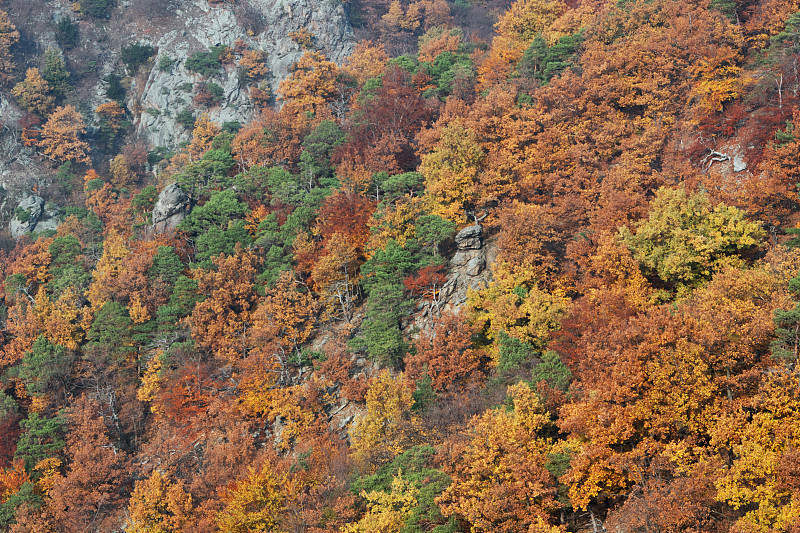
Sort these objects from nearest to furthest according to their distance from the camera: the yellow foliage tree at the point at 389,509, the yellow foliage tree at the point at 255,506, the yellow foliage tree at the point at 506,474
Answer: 1. the yellow foliage tree at the point at 506,474
2. the yellow foliage tree at the point at 389,509
3. the yellow foliage tree at the point at 255,506

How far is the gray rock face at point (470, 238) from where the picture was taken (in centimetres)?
5134

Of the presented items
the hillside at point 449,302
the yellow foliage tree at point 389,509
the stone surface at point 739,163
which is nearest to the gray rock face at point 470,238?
the hillside at point 449,302

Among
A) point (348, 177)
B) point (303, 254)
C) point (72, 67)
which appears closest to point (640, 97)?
point (348, 177)

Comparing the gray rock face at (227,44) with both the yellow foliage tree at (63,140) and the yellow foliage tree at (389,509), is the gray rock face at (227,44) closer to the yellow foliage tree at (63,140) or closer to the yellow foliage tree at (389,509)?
the yellow foliage tree at (63,140)

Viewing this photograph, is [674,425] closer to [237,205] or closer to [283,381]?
[283,381]

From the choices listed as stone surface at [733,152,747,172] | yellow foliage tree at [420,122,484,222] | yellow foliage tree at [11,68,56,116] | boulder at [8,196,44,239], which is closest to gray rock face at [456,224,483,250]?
yellow foliage tree at [420,122,484,222]

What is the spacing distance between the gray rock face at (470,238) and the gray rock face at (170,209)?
37.0 meters

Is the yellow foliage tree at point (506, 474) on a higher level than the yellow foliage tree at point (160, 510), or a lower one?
higher

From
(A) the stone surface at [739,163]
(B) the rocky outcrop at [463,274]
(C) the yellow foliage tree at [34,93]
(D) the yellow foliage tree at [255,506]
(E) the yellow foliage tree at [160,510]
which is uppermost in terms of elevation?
(C) the yellow foliage tree at [34,93]

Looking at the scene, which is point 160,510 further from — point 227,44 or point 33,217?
point 227,44

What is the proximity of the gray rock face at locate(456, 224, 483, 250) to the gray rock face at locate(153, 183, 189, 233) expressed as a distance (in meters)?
37.0

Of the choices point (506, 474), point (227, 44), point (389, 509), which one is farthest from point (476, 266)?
point (227, 44)

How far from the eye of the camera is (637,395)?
28.7 metres

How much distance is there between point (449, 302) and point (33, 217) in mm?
70047
